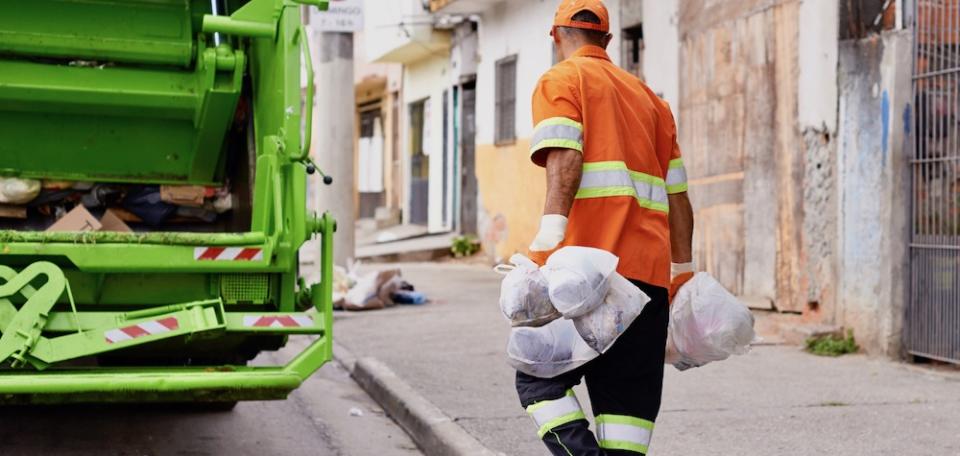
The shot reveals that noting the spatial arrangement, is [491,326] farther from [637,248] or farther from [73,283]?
[637,248]

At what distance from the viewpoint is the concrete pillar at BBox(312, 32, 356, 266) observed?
39.4ft

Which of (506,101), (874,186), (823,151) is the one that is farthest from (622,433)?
(506,101)

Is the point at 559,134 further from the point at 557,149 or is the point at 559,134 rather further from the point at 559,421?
the point at 559,421

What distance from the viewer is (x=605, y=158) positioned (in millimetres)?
3615

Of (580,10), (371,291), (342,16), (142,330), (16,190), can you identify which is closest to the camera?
(580,10)

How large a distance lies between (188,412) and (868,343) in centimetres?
396

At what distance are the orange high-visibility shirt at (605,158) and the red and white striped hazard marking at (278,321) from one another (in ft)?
5.99

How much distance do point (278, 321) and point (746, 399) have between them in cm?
244

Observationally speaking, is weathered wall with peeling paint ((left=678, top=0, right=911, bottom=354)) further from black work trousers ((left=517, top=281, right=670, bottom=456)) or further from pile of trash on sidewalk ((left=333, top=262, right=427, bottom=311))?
black work trousers ((left=517, top=281, right=670, bottom=456))

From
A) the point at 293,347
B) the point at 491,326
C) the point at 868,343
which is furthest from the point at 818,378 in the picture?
the point at 293,347

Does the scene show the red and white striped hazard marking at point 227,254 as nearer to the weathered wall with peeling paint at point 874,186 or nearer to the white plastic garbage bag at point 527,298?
the white plastic garbage bag at point 527,298

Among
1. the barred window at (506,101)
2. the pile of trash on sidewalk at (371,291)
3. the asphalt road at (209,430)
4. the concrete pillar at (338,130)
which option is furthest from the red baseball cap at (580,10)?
the barred window at (506,101)

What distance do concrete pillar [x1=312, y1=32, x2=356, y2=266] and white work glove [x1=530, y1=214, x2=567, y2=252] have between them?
28.3 ft

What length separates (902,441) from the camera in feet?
17.3
